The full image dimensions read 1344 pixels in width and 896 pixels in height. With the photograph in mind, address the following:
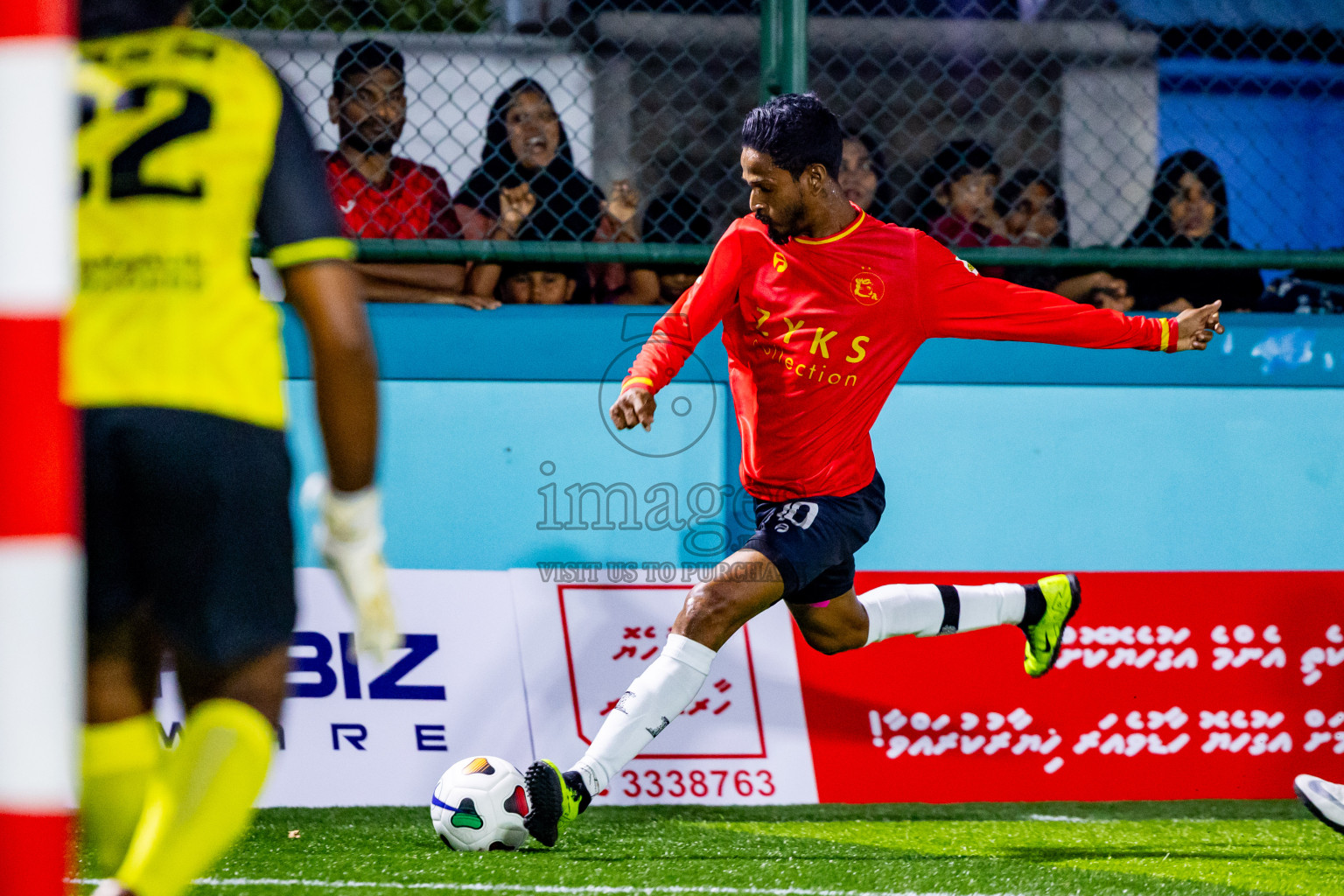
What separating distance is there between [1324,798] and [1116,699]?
950 millimetres

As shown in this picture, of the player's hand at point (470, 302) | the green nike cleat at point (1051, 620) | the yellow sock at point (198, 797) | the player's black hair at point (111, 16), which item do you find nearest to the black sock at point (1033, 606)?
the green nike cleat at point (1051, 620)

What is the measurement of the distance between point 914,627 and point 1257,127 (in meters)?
3.52

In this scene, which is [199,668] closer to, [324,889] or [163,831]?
[163,831]

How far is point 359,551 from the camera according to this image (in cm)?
189

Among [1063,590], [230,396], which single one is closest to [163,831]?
[230,396]

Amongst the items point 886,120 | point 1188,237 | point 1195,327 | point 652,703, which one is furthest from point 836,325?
point 886,120

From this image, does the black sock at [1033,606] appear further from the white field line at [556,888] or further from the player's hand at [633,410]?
the player's hand at [633,410]

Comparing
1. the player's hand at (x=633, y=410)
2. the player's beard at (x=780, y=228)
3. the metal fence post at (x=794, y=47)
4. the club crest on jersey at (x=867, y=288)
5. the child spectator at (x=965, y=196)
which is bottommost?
the player's hand at (x=633, y=410)

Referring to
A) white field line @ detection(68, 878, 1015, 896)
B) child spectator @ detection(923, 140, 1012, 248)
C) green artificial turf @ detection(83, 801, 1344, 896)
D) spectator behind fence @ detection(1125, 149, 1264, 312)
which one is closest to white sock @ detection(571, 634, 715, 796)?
green artificial turf @ detection(83, 801, 1344, 896)

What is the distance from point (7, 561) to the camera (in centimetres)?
136

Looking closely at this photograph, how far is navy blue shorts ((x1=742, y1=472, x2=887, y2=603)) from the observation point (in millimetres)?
3836

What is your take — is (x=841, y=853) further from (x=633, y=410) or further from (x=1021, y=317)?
(x=1021, y=317)

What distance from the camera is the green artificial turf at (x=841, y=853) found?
3.44 meters

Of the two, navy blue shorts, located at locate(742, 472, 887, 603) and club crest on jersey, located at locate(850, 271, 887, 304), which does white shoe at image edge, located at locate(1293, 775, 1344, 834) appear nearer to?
A: navy blue shorts, located at locate(742, 472, 887, 603)
